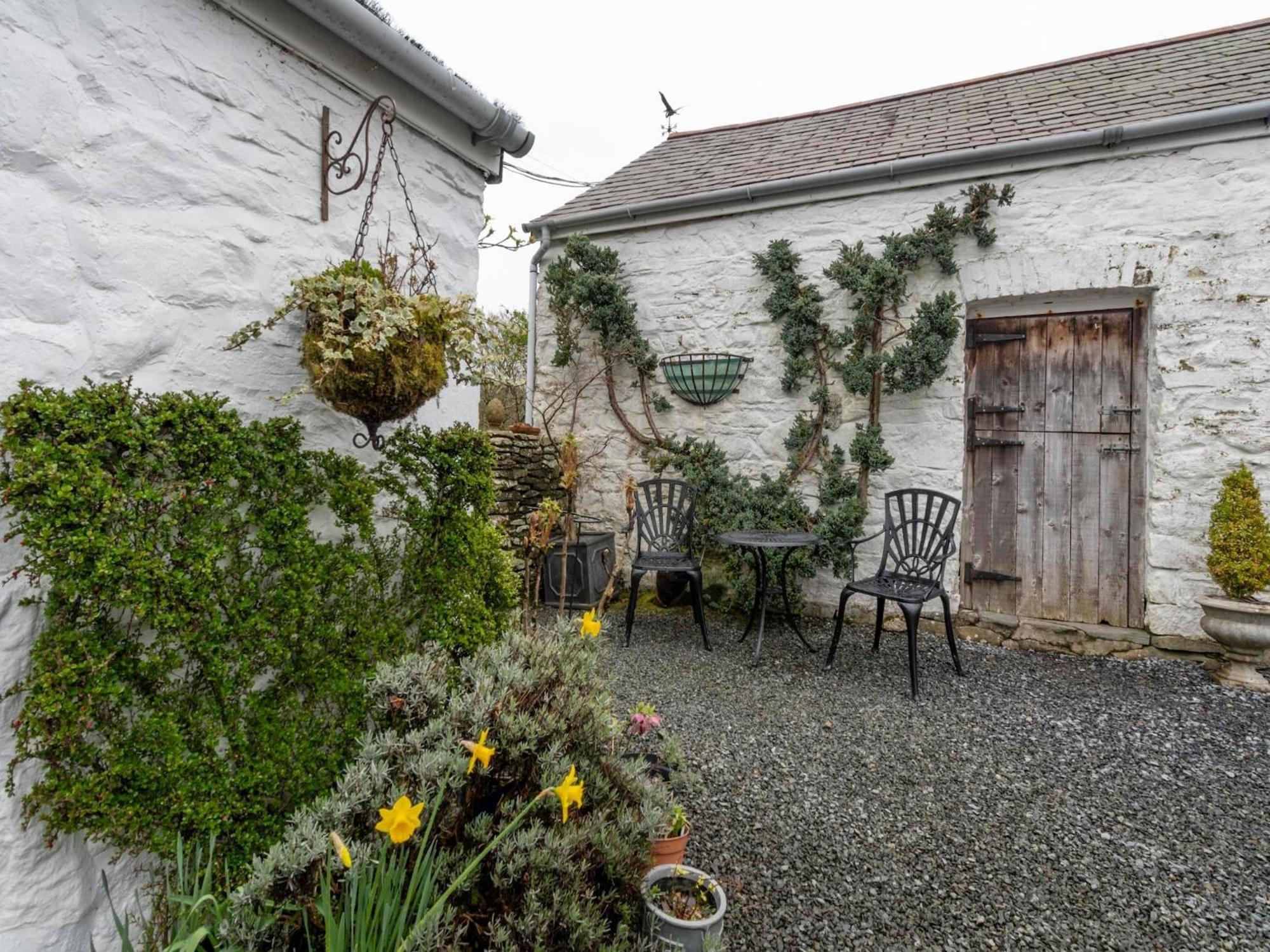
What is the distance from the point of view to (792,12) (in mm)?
6926

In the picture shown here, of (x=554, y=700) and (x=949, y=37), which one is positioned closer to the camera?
(x=554, y=700)

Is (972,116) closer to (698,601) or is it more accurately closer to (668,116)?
(668,116)

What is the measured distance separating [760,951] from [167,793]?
144 cm

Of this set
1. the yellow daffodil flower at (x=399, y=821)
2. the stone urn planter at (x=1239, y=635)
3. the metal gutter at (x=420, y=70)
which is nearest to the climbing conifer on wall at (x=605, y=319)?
the metal gutter at (x=420, y=70)

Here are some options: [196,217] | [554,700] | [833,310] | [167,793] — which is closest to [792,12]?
[833,310]

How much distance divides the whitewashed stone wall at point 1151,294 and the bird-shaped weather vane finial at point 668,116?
2.42m

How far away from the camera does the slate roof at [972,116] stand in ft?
13.0

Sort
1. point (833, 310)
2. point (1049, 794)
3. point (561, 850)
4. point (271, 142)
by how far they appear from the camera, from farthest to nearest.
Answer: point (833, 310) < point (1049, 794) < point (271, 142) < point (561, 850)

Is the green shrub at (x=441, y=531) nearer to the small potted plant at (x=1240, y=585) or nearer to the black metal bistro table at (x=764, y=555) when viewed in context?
the black metal bistro table at (x=764, y=555)

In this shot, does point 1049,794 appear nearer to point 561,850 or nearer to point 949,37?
point 561,850

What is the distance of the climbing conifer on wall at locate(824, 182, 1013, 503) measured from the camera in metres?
4.09

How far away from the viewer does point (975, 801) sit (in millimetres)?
2289

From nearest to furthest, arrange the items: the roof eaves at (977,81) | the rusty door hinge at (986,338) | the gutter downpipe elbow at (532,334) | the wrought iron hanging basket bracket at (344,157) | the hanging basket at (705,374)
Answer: the wrought iron hanging basket bracket at (344,157) < the rusty door hinge at (986,338) < the roof eaves at (977,81) < the hanging basket at (705,374) < the gutter downpipe elbow at (532,334)

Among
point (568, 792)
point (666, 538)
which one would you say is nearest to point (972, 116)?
point (666, 538)
